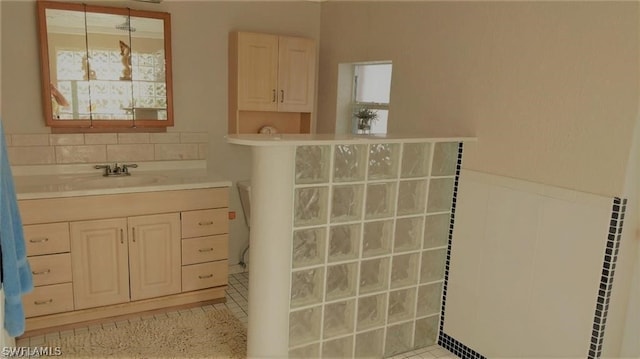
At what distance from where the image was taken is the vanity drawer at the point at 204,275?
3160mm

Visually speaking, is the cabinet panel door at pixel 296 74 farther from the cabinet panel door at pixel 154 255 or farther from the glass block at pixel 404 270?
the glass block at pixel 404 270

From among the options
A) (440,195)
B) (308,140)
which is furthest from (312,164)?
(440,195)

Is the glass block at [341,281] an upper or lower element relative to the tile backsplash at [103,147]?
lower

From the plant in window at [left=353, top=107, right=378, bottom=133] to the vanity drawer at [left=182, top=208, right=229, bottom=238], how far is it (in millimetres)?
1316

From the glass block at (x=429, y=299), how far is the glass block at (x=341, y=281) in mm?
490

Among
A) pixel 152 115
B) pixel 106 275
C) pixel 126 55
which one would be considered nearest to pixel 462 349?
pixel 106 275

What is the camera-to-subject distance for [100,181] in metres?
3.05

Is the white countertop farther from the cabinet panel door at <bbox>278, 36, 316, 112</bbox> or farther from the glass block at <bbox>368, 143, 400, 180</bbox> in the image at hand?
the glass block at <bbox>368, 143, 400, 180</bbox>

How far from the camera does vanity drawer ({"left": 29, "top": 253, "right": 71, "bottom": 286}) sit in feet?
8.81

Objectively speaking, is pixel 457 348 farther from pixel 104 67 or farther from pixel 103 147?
pixel 104 67

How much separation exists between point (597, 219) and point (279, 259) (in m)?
1.46

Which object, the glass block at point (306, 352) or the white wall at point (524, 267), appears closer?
the white wall at point (524, 267)

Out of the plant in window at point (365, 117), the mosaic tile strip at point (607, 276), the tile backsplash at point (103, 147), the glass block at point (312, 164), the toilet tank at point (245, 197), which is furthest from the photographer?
the plant in window at point (365, 117)

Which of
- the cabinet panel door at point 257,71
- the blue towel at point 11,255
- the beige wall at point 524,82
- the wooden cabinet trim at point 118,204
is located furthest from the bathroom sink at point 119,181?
the beige wall at point 524,82
